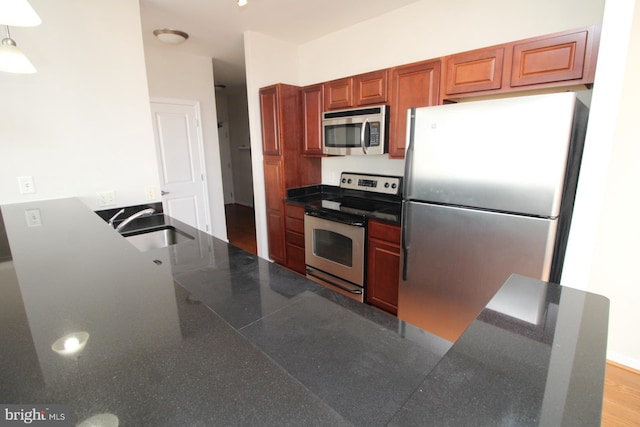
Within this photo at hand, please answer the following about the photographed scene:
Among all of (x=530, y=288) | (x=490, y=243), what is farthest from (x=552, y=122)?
(x=530, y=288)

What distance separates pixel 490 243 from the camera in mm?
1825

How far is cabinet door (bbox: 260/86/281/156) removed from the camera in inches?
125

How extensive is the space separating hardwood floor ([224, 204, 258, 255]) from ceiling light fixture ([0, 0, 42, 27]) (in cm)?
326

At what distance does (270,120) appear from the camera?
10.7 feet

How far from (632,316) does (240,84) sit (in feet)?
19.7

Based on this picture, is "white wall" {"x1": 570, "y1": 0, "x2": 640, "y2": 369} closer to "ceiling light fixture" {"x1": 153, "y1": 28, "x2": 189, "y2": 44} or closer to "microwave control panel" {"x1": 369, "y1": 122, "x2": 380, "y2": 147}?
"microwave control panel" {"x1": 369, "y1": 122, "x2": 380, "y2": 147}

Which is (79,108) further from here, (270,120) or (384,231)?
(384,231)

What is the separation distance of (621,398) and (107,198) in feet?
11.7

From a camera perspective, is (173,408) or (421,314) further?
(421,314)

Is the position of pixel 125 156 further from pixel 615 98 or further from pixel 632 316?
pixel 632 316

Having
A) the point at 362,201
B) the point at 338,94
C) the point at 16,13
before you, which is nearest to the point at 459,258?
the point at 362,201

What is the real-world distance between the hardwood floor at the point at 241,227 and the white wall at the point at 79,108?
2.16 m

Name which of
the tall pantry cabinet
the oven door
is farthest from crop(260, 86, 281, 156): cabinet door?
the oven door

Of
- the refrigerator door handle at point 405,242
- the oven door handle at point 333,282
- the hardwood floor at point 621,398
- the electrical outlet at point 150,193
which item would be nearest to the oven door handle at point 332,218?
the refrigerator door handle at point 405,242
